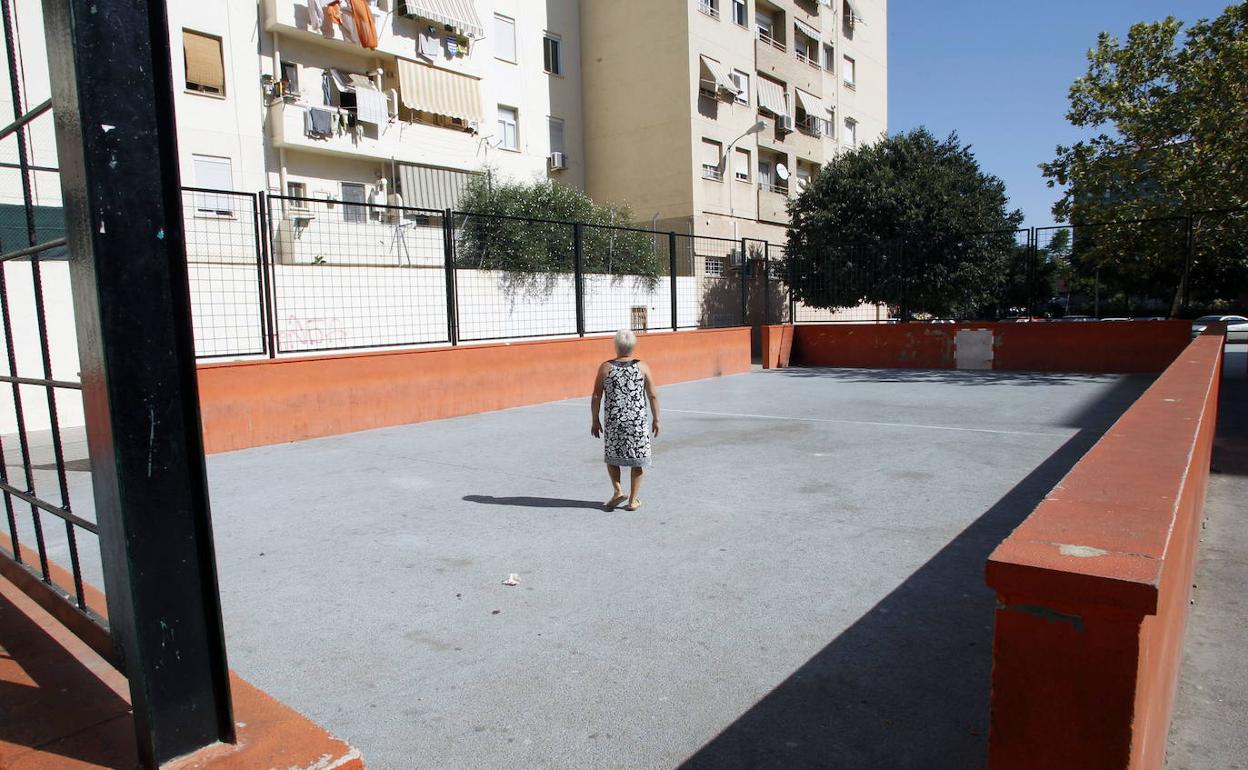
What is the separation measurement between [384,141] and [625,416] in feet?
60.9

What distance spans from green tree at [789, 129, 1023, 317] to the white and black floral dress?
15870 mm

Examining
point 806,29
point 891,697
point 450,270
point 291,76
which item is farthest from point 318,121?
point 806,29

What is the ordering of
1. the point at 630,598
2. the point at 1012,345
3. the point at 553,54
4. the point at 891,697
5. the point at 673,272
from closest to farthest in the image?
1. the point at 891,697
2. the point at 630,598
3. the point at 673,272
4. the point at 1012,345
5. the point at 553,54

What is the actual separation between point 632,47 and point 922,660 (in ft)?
91.2

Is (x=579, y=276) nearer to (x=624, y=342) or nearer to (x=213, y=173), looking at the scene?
(x=624, y=342)

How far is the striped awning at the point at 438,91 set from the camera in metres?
22.1

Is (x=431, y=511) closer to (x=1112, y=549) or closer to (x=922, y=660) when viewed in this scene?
(x=922, y=660)

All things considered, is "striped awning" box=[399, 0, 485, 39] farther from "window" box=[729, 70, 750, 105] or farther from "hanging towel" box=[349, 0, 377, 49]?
"window" box=[729, 70, 750, 105]

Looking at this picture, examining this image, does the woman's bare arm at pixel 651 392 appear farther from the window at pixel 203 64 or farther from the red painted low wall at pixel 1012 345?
the window at pixel 203 64

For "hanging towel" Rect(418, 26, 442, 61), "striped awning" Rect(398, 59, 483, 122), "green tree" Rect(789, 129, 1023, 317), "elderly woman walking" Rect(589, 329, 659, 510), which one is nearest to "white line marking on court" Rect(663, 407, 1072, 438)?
"elderly woman walking" Rect(589, 329, 659, 510)

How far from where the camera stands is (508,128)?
25609 millimetres

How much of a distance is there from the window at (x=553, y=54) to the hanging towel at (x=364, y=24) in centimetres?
790

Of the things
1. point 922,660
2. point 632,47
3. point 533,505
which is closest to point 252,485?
point 533,505

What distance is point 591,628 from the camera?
3.73 meters
